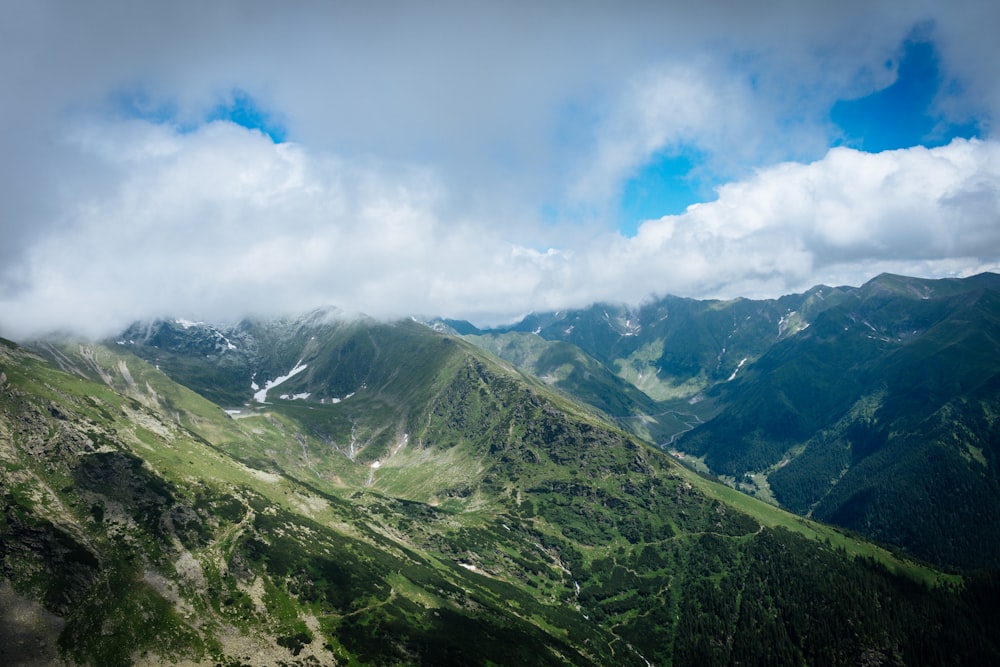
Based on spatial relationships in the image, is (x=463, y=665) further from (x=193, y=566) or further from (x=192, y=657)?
(x=193, y=566)

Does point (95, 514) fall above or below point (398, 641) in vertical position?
above

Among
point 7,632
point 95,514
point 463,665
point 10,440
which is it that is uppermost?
point 10,440

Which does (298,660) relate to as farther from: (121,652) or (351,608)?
(121,652)

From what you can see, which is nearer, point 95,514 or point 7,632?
point 7,632

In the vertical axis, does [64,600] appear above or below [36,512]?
below

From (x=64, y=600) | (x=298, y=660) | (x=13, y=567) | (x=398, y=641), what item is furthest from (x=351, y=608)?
(x=13, y=567)

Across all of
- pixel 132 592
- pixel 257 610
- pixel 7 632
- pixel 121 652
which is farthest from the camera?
pixel 257 610

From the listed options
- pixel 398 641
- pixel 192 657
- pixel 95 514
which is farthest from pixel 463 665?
pixel 95 514

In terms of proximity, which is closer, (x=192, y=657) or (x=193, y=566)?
(x=192, y=657)

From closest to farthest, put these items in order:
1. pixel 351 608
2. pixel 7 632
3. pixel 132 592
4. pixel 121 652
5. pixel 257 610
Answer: pixel 7 632 < pixel 121 652 < pixel 132 592 < pixel 257 610 < pixel 351 608
